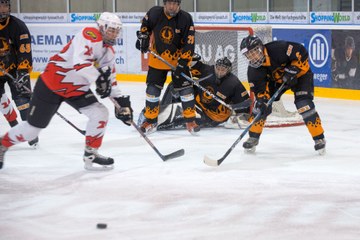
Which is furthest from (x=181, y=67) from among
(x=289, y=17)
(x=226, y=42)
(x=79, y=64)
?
(x=289, y=17)

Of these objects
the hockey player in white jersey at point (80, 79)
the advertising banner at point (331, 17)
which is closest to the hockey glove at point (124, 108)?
the hockey player in white jersey at point (80, 79)

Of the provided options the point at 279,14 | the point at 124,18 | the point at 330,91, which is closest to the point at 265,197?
the point at 330,91

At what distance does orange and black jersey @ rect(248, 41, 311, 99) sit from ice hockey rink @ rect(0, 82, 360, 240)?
0.50m

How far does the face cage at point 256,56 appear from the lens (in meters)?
5.11

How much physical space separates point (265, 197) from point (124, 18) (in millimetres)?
8447

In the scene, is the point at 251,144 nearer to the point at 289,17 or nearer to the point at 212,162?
the point at 212,162

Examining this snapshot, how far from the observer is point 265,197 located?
4.24 m

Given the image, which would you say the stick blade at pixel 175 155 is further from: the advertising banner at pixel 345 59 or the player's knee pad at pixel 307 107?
the advertising banner at pixel 345 59

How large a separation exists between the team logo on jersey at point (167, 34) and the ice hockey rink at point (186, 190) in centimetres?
75

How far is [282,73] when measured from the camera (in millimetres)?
5312

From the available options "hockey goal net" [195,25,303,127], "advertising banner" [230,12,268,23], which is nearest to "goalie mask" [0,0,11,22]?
"hockey goal net" [195,25,303,127]

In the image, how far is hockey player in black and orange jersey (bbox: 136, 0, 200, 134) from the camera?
6.06m

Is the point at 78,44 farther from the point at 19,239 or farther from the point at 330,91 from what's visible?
the point at 330,91

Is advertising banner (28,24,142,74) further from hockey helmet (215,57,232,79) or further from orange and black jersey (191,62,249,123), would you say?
hockey helmet (215,57,232,79)
